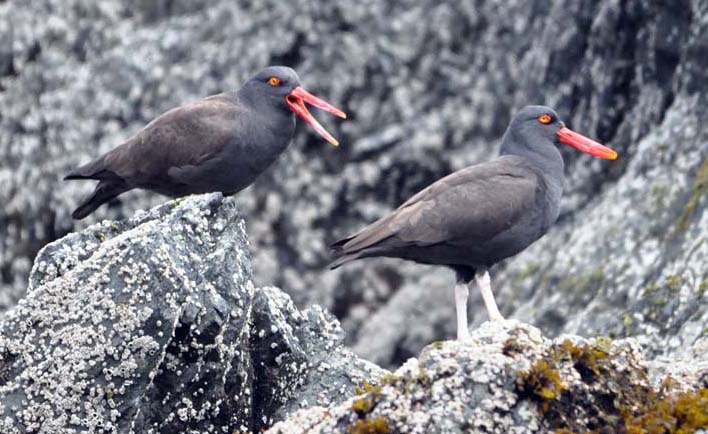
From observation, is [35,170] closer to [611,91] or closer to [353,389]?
[611,91]

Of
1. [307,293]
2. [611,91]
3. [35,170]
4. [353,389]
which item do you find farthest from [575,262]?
[35,170]

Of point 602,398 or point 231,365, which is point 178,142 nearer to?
point 231,365

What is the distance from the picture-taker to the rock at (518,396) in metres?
6.35

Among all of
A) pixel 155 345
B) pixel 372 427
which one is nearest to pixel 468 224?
pixel 155 345

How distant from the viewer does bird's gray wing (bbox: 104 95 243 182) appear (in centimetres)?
1106

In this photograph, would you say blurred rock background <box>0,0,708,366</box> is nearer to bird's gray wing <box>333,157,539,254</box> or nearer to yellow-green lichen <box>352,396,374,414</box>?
bird's gray wing <box>333,157,539,254</box>

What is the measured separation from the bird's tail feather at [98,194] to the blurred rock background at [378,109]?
3478 millimetres

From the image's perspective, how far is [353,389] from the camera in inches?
340

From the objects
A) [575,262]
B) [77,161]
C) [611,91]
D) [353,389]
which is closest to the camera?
[353,389]

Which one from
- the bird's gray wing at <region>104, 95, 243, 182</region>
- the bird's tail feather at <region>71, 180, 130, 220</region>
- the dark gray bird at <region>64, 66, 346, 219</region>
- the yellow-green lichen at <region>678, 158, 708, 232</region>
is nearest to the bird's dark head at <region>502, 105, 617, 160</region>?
the yellow-green lichen at <region>678, 158, 708, 232</region>

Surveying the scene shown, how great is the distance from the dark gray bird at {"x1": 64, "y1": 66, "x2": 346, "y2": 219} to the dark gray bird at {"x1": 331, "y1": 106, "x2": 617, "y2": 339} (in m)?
1.28

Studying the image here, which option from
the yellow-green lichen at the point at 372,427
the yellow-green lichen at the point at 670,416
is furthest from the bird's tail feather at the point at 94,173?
the yellow-green lichen at the point at 670,416

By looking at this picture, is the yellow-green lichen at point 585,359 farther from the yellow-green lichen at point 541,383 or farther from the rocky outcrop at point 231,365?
the yellow-green lichen at point 541,383

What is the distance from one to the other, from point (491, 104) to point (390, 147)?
128 cm
